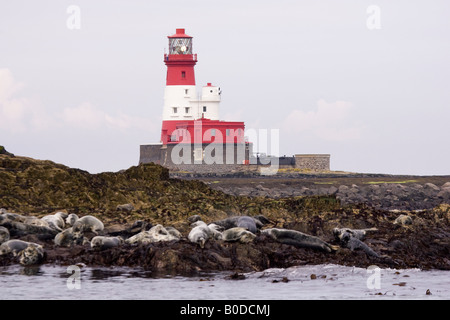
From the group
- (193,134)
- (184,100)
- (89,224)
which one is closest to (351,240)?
(89,224)

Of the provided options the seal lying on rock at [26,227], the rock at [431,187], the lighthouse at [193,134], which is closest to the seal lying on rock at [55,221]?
the seal lying on rock at [26,227]

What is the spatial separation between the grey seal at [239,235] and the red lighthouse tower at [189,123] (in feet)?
159

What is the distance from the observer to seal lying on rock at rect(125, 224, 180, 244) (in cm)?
2052

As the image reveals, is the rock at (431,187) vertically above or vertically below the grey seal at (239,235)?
above

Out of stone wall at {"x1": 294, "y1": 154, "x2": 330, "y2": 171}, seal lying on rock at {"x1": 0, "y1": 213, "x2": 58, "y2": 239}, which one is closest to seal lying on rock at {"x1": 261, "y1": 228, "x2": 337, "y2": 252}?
seal lying on rock at {"x1": 0, "y1": 213, "x2": 58, "y2": 239}

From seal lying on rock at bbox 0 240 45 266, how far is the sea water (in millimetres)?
314

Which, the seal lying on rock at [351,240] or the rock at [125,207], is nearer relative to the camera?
the seal lying on rock at [351,240]

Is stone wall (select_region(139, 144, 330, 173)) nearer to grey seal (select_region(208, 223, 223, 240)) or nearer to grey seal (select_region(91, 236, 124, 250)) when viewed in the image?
grey seal (select_region(208, 223, 223, 240))

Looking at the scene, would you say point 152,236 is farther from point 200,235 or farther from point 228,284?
point 228,284

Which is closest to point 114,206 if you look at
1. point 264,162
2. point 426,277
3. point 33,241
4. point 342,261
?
point 33,241

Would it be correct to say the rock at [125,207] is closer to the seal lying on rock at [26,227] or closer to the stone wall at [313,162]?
the seal lying on rock at [26,227]

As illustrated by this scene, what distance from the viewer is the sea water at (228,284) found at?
15680 mm

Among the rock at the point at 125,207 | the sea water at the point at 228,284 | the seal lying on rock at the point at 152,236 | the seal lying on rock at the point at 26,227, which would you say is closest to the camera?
the sea water at the point at 228,284
